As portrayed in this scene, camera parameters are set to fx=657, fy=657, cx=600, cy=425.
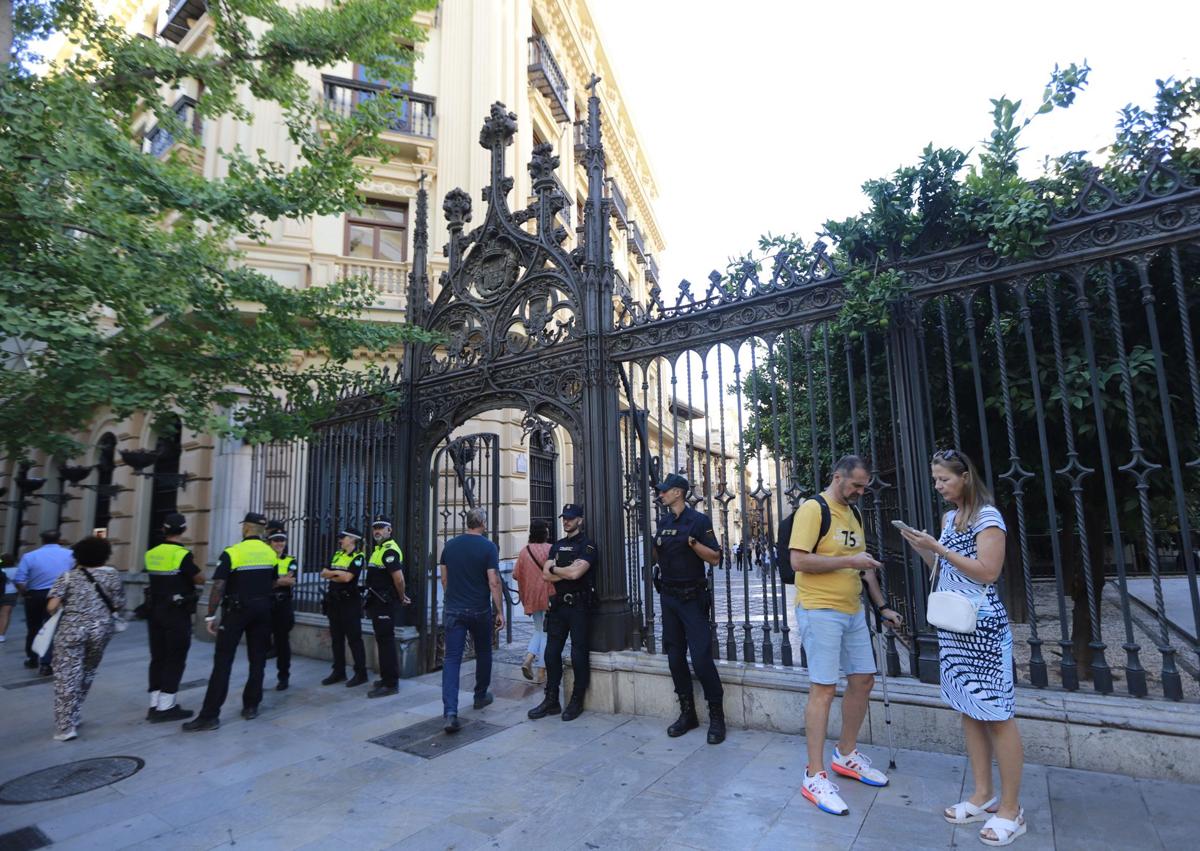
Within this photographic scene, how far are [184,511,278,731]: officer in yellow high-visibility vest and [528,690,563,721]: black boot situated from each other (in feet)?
8.86

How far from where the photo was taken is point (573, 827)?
12.0 ft

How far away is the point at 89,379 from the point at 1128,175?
7906 millimetres

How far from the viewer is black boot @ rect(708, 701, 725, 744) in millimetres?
4785

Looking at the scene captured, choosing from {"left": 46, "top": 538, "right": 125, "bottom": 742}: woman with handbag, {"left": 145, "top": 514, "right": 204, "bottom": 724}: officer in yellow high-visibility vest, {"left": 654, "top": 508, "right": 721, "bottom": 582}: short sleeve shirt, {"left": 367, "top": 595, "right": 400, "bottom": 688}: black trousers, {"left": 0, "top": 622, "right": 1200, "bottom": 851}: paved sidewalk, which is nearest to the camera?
{"left": 0, "top": 622, "right": 1200, "bottom": 851}: paved sidewalk

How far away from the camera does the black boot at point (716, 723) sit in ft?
15.7

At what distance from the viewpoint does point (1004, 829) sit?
320 cm

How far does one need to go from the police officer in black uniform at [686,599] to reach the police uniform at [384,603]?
332 centimetres

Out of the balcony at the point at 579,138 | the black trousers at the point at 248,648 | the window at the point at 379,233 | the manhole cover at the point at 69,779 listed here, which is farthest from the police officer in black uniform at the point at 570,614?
the balcony at the point at 579,138

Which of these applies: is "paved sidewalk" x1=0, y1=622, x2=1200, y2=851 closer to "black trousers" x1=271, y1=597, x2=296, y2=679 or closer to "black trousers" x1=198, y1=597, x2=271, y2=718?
"black trousers" x1=198, y1=597, x2=271, y2=718

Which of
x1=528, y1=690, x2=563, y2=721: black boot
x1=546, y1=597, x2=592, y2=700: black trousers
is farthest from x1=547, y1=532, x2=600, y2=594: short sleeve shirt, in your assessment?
x1=528, y1=690, x2=563, y2=721: black boot

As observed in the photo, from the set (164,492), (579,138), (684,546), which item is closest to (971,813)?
(684,546)

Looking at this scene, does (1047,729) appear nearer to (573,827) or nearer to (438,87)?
(573,827)

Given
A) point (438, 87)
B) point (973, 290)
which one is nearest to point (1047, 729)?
point (973, 290)

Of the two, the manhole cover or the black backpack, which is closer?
the black backpack
